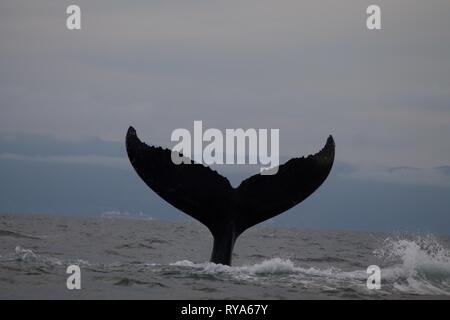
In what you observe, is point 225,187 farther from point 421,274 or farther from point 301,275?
point 421,274

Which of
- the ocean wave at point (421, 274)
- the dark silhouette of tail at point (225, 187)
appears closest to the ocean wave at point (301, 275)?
the ocean wave at point (421, 274)

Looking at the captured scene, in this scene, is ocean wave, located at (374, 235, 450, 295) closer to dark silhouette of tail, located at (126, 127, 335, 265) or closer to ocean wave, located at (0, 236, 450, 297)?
ocean wave, located at (0, 236, 450, 297)

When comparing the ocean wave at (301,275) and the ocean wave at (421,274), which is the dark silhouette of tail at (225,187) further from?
the ocean wave at (421,274)

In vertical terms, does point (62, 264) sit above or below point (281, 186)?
below

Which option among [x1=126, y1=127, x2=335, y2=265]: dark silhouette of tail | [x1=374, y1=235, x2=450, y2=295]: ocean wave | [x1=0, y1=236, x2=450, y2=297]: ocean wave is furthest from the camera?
[x1=374, y1=235, x2=450, y2=295]: ocean wave

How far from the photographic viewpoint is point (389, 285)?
1202cm

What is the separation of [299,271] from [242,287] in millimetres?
2546

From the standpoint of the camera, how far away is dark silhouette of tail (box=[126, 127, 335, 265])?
401 inches

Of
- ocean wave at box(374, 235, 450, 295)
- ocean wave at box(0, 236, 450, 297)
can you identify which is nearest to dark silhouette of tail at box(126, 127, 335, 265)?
ocean wave at box(0, 236, 450, 297)
